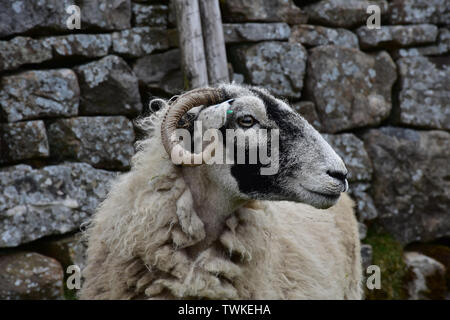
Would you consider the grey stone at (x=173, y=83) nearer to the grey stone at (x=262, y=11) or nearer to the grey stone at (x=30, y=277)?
the grey stone at (x=262, y=11)

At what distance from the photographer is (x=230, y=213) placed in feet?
9.93

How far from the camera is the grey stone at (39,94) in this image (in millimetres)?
4461

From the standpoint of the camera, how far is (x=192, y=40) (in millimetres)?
4848

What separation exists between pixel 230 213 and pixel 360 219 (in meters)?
3.37

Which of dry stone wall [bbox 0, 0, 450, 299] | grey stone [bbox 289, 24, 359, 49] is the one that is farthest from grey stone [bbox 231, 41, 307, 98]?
grey stone [bbox 289, 24, 359, 49]

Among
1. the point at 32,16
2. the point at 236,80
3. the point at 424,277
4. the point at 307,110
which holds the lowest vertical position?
the point at 424,277

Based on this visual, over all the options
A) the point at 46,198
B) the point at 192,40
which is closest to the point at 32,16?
the point at 192,40

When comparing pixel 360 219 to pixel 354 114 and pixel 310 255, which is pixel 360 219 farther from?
pixel 310 255

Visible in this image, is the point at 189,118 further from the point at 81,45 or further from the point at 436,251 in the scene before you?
the point at 436,251

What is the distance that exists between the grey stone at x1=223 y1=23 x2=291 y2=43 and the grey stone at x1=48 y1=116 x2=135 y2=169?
1448mm

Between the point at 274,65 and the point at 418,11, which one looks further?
the point at 418,11

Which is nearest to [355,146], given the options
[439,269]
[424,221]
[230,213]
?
[424,221]

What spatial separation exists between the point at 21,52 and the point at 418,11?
465 cm

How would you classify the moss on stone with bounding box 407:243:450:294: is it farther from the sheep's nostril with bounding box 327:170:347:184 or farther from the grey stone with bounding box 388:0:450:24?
the sheep's nostril with bounding box 327:170:347:184
